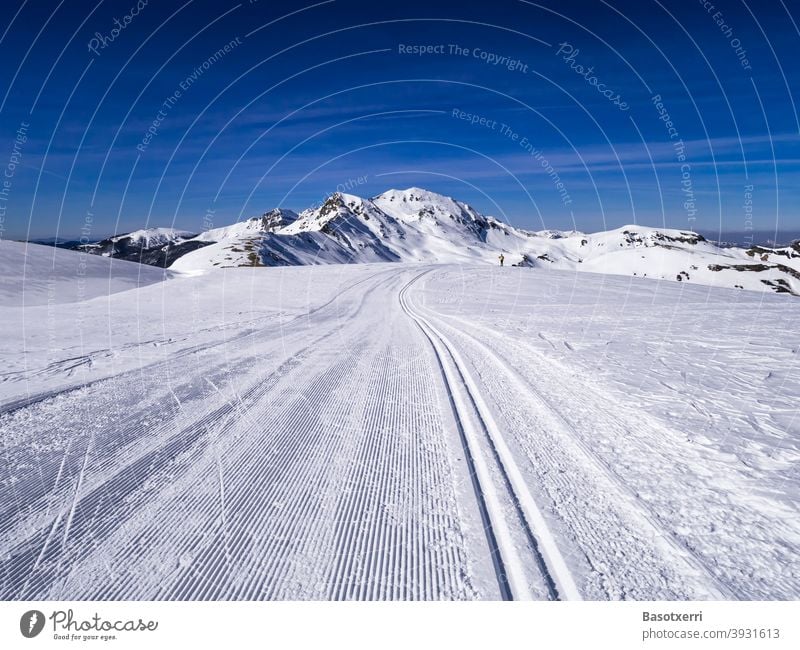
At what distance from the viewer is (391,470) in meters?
3.64

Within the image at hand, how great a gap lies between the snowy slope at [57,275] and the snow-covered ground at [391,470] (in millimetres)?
9324

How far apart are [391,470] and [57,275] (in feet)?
74.6

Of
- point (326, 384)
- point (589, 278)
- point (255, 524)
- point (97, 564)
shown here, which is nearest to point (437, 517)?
point (255, 524)

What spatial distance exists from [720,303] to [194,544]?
66.0ft

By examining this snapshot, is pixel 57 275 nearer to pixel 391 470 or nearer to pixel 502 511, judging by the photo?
pixel 391 470

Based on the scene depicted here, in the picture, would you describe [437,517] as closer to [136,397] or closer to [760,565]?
[760,565]

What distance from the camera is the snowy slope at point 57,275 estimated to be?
15.6 metres

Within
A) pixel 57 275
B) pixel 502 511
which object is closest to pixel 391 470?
pixel 502 511

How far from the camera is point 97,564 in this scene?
8.26 feet

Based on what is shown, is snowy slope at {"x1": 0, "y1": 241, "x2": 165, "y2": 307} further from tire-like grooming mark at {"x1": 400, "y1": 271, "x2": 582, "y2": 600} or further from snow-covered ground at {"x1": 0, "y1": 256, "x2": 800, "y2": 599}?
tire-like grooming mark at {"x1": 400, "y1": 271, "x2": 582, "y2": 600}

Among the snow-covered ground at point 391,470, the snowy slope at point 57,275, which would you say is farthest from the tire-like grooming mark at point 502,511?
the snowy slope at point 57,275

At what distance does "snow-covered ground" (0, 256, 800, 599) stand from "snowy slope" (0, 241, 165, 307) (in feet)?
30.6

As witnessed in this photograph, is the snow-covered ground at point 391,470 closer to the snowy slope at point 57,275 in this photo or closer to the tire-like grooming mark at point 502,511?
the tire-like grooming mark at point 502,511

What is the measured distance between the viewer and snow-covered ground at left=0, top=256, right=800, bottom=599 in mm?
2523
